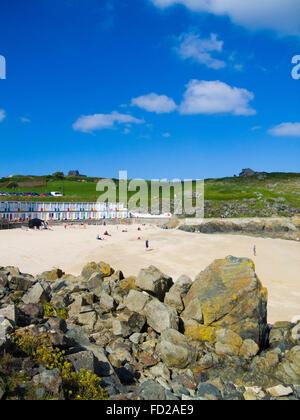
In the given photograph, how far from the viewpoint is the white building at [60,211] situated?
5997cm

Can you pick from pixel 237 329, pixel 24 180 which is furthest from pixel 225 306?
pixel 24 180

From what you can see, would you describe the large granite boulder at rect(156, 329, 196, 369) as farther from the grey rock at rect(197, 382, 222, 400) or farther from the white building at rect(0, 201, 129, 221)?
the white building at rect(0, 201, 129, 221)

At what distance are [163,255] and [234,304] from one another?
2147cm

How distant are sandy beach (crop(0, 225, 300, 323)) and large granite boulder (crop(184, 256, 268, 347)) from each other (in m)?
4.66

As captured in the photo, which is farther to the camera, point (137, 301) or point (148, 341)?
point (137, 301)

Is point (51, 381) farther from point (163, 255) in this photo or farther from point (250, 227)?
point (250, 227)

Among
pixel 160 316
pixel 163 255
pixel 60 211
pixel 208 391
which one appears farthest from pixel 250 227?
pixel 208 391

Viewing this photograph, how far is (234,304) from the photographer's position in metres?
12.5

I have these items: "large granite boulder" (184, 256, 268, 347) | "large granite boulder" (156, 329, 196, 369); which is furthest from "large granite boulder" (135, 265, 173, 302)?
"large granite boulder" (156, 329, 196, 369)

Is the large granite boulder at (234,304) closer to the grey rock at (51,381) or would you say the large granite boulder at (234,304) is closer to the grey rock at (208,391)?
the grey rock at (208,391)

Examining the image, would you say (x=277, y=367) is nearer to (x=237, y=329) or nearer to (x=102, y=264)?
(x=237, y=329)

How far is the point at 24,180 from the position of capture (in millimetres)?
126188

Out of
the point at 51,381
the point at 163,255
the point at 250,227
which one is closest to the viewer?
the point at 51,381
